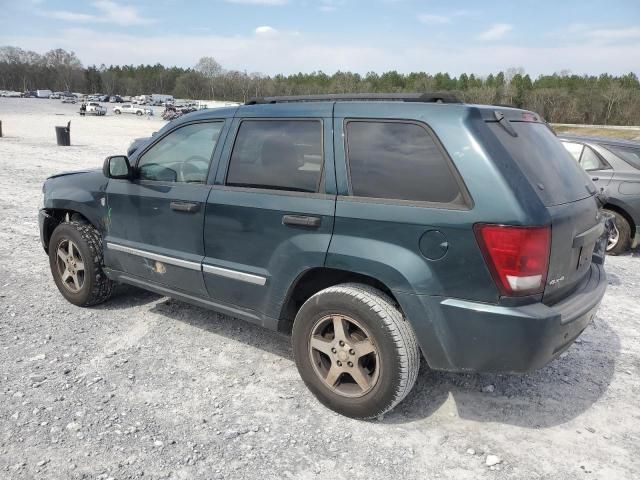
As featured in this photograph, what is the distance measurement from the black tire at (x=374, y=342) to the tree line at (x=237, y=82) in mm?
77023

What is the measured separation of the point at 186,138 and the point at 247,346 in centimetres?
Result: 172

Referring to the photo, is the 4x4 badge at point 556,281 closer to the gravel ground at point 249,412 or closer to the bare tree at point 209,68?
the gravel ground at point 249,412

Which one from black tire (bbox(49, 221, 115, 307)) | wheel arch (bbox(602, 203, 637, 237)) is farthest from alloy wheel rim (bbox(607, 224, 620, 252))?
black tire (bbox(49, 221, 115, 307))

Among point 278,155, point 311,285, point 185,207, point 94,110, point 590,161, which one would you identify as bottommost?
point 311,285

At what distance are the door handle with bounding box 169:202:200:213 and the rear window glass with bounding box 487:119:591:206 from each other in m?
2.05

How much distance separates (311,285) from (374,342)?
25.5 inches

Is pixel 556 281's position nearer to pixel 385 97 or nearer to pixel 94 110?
pixel 385 97

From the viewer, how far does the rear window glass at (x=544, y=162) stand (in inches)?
107

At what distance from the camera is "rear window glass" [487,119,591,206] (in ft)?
8.93

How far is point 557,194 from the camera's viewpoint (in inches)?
111

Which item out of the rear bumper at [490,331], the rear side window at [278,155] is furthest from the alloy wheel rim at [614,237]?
the rear side window at [278,155]

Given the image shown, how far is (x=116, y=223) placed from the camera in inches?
167

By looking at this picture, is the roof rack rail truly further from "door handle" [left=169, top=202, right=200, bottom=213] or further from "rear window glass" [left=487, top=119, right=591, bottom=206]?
"door handle" [left=169, top=202, right=200, bottom=213]

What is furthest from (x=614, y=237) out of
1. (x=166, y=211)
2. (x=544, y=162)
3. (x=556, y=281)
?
(x=166, y=211)
